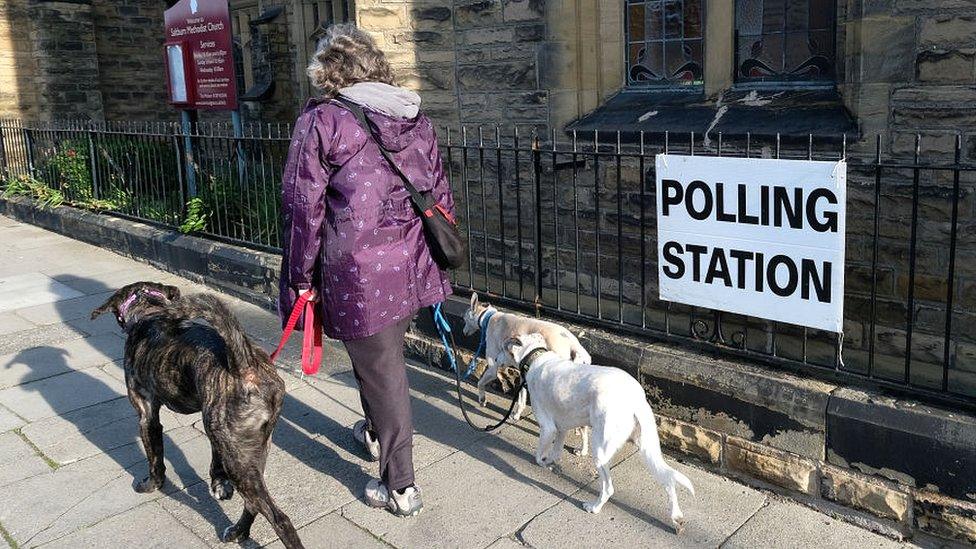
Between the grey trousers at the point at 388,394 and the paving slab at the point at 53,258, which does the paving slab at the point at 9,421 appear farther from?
the paving slab at the point at 53,258

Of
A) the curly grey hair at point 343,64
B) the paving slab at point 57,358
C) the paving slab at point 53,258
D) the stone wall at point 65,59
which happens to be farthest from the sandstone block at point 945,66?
the stone wall at point 65,59

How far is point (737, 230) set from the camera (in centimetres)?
432

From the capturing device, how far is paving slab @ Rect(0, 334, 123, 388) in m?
6.21

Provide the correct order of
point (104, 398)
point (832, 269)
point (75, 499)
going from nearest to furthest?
point (832, 269) → point (75, 499) → point (104, 398)

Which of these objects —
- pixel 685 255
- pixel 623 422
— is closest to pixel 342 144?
pixel 623 422

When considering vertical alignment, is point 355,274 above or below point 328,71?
below

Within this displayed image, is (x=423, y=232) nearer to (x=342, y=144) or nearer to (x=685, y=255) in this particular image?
(x=342, y=144)

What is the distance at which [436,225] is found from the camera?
3.98 m

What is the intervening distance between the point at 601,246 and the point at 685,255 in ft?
9.50

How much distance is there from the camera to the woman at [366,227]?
368cm

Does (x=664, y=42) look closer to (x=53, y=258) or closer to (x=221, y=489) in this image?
(x=221, y=489)

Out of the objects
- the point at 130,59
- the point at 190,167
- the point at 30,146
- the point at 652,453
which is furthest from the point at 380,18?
the point at 130,59

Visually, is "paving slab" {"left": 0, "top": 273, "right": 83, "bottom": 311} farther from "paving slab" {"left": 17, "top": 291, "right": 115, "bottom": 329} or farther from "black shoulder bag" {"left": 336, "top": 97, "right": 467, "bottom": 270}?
"black shoulder bag" {"left": 336, "top": 97, "right": 467, "bottom": 270}

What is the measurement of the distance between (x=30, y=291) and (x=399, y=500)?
631 centimetres
